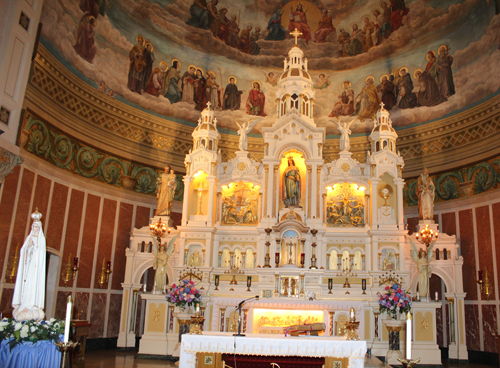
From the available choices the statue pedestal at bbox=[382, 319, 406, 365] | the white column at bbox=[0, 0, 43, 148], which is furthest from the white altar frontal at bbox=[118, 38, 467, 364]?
the white column at bbox=[0, 0, 43, 148]

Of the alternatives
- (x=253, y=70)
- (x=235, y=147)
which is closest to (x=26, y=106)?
(x=235, y=147)

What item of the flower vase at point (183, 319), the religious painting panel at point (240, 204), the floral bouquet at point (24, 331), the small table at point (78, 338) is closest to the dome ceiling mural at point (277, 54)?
the religious painting panel at point (240, 204)

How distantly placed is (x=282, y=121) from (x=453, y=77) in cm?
819

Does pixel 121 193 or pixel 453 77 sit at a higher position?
pixel 453 77

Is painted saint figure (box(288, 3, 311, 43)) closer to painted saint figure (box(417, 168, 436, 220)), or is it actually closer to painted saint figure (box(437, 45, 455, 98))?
painted saint figure (box(437, 45, 455, 98))

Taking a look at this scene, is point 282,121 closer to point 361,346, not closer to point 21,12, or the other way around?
point 21,12

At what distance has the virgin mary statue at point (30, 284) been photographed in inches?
325

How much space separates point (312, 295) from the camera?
17.1m

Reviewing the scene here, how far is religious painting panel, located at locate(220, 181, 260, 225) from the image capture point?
19734 mm

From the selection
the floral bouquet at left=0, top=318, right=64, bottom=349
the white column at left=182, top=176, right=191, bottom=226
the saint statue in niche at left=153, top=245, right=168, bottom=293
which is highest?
the white column at left=182, top=176, right=191, bottom=226

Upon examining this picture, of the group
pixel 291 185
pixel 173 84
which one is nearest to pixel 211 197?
pixel 291 185

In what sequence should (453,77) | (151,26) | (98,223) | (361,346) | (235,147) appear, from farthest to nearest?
1. (235,147)
2. (151,26)
3. (453,77)
4. (98,223)
5. (361,346)

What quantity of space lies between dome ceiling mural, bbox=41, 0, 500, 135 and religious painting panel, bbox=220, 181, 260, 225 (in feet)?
16.0

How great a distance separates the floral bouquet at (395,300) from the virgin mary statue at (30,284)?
10.7 m
